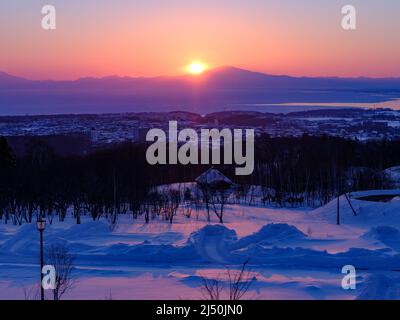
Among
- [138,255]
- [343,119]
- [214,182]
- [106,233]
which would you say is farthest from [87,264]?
[343,119]

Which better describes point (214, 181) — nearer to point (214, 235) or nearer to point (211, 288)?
point (214, 235)

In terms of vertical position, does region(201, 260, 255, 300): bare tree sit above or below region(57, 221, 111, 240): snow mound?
above

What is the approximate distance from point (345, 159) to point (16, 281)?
35.5 meters

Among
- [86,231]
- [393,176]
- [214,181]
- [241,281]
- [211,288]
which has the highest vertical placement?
[211,288]

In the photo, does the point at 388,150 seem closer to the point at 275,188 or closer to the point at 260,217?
the point at 275,188

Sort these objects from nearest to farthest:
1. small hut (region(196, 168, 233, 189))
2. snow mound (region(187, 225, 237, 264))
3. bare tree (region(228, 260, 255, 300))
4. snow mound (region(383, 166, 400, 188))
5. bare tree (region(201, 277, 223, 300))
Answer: bare tree (region(201, 277, 223, 300))
bare tree (region(228, 260, 255, 300))
snow mound (region(187, 225, 237, 264))
small hut (region(196, 168, 233, 189))
snow mound (region(383, 166, 400, 188))

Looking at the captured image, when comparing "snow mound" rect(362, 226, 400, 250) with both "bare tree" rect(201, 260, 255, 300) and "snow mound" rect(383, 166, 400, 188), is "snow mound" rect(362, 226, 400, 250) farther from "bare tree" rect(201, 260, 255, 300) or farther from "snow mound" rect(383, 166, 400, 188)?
"snow mound" rect(383, 166, 400, 188)

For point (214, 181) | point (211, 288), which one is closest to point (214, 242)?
point (211, 288)

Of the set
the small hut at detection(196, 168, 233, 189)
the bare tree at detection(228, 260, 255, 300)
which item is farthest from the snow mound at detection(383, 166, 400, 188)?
the bare tree at detection(228, 260, 255, 300)

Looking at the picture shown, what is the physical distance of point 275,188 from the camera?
38031 mm

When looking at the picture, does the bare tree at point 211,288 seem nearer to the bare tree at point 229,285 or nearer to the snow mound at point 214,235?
the bare tree at point 229,285

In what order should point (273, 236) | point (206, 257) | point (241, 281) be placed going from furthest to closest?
point (273, 236), point (206, 257), point (241, 281)

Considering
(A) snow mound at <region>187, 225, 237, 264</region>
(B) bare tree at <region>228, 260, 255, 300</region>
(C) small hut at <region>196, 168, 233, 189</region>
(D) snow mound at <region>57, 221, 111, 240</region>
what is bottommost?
(C) small hut at <region>196, 168, 233, 189</region>

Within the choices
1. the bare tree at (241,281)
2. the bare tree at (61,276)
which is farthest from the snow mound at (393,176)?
the bare tree at (61,276)
